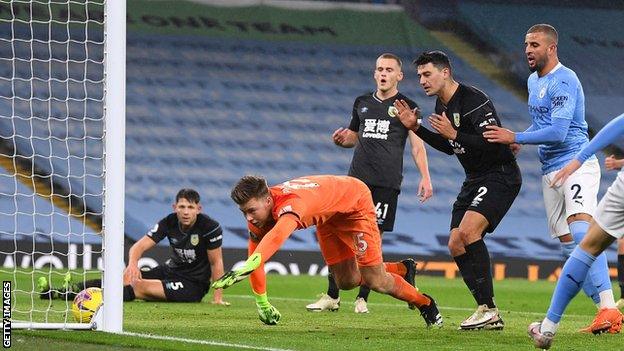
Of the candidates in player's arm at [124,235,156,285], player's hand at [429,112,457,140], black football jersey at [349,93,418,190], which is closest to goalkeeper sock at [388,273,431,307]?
player's hand at [429,112,457,140]

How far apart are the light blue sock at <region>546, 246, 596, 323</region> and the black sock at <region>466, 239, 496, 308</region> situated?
188 centimetres

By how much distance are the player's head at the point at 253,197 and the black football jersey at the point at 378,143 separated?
354 cm

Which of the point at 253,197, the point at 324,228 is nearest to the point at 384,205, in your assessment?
the point at 324,228

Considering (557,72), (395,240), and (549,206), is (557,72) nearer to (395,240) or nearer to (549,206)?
(549,206)

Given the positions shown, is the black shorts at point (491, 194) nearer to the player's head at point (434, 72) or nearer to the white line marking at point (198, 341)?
Result: the player's head at point (434, 72)

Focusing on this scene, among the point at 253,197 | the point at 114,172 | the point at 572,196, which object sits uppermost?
the point at 114,172

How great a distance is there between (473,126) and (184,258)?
3846 millimetres

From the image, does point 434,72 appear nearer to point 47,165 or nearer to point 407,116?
point 407,116

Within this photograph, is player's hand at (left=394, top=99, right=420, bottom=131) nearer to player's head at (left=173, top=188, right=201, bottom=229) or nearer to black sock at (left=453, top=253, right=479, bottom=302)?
black sock at (left=453, top=253, right=479, bottom=302)

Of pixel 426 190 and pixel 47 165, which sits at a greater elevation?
pixel 426 190

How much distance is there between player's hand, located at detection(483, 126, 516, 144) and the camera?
822cm

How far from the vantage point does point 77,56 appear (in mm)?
20453

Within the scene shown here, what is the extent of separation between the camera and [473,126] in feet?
28.3

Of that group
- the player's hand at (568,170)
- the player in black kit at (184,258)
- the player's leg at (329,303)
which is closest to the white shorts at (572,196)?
the player's hand at (568,170)
